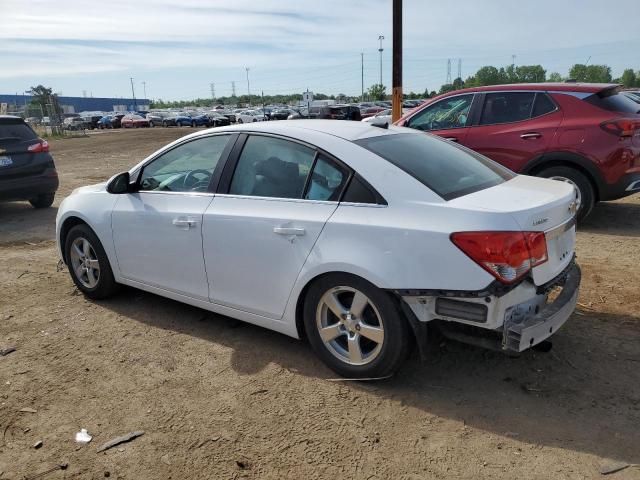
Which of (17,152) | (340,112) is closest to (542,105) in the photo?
(17,152)

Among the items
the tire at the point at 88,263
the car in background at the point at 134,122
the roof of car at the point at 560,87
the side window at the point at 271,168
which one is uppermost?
the roof of car at the point at 560,87

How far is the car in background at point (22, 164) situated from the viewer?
8.61 metres

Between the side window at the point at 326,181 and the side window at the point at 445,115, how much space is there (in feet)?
16.0

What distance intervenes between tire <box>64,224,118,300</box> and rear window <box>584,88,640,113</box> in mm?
5939

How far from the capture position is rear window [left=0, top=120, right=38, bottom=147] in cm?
866

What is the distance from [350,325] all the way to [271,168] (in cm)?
123

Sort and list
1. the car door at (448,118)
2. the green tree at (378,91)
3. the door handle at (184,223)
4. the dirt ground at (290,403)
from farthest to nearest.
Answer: the green tree at (378,91), the car door at (448,118), the door handle at (184,223), the dirt ground at (290,403)

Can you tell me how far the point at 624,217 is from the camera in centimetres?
759

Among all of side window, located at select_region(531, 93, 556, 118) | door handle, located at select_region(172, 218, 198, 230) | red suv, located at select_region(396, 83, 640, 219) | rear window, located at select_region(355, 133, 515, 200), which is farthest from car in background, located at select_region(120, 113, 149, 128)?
rear window, located at select_region(355, 133, 515, 200)

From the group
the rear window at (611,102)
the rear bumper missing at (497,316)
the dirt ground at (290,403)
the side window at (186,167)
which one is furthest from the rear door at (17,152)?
the rear window at (611,102)

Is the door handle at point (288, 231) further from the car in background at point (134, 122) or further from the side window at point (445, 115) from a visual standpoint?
the car in background at point (134, 122)

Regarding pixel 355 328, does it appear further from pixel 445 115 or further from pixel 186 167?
pixel 445 115

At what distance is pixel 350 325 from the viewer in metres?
3.27

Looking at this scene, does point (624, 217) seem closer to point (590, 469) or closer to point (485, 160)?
point (485, 160)
